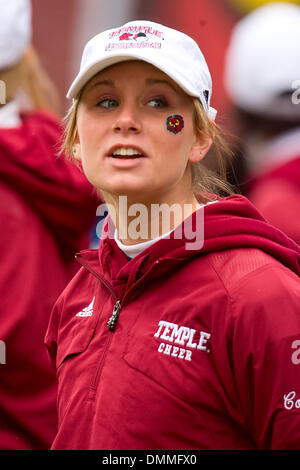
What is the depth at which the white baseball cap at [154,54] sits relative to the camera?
2.53 m

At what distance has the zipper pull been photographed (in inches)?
100

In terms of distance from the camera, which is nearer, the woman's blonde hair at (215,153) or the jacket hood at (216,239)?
the jacket hood at (216,239)

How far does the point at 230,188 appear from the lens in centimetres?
289

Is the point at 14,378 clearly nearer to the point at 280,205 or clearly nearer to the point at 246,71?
the point at 280,205

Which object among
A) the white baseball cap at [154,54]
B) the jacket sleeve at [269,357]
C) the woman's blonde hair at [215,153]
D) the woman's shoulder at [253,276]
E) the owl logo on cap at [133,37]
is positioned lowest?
the jacket sleeve at [269,357]

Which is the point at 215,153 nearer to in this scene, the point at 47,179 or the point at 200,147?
the point at 200,147

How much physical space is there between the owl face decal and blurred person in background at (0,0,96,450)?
123 cm

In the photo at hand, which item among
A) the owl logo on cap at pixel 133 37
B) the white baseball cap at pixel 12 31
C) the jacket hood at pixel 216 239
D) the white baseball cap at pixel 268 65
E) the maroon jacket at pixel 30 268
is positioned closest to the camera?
the jacket hood at pixel 216 239

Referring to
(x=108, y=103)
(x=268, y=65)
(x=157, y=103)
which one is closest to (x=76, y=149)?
(x=108, y=103)

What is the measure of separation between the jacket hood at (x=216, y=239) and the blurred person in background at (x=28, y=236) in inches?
47.4

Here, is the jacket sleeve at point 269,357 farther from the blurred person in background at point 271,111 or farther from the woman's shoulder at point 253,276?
the blurred person in background at point 271,111

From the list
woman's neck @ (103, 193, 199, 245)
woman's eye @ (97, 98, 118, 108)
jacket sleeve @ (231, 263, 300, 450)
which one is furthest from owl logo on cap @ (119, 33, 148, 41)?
jacket sleeve @ (231, 263, 300, 450)

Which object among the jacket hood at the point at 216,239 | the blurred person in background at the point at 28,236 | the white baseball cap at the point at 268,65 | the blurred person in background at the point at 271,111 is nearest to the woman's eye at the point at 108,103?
the jacket hood at the point at 216,239
